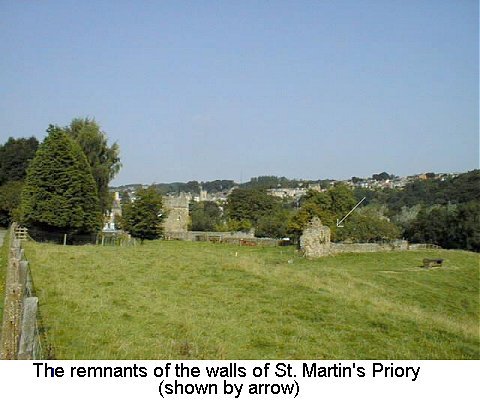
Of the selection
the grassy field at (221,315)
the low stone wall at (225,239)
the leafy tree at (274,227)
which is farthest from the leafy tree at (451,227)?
the grassy field at (221,315)

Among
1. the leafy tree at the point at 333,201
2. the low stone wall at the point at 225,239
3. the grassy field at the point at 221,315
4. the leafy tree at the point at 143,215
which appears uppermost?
the leafy tree at the point at 333,201

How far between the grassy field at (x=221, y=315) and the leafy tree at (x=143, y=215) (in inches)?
1005

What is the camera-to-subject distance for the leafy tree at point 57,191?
33938mm

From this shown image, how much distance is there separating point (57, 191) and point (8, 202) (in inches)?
594

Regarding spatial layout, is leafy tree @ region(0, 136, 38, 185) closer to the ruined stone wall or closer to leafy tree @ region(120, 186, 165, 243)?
leafy tree @ region(120, 186, 165, 243)

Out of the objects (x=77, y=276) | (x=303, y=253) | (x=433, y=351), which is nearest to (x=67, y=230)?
(x=303, y=253)

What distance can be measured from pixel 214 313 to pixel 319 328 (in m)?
2.32

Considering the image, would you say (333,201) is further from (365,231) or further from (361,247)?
(361,247)

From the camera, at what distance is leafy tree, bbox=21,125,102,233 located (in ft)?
111

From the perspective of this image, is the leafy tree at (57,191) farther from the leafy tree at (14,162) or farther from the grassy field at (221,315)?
the leafy tree at (14,162)

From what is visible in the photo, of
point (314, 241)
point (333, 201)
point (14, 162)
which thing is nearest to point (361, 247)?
point (314, 241)

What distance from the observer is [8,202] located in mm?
47406
